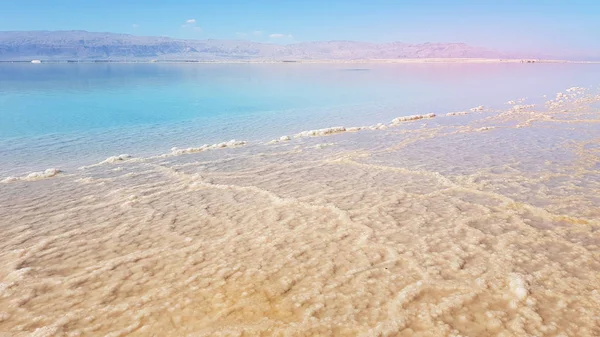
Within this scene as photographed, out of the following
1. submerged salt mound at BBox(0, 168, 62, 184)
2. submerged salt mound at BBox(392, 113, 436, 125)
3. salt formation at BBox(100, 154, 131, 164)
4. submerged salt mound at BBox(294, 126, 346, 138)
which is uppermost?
submerged salt mound at BBox(392, 113, 436, 125)

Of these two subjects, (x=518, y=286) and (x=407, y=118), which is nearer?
(x=518, y=286)

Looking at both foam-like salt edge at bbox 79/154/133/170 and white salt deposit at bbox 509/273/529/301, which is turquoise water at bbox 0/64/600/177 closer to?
foam-like salt edge at bbox 79/154/133/170

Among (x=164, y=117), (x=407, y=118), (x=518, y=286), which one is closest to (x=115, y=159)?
(x=164, y=117)

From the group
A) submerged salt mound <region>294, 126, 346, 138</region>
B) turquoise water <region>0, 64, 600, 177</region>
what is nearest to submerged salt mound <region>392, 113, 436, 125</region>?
turquoise water <region>0, 64, 600, 177</region>

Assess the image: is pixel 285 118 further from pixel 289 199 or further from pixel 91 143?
pixel 289 199

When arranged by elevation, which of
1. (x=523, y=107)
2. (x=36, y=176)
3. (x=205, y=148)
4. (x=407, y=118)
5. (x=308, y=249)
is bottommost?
(x=36, y=176)

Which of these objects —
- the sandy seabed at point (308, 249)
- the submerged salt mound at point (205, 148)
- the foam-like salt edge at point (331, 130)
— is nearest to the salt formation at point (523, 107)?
the foam-like salt edge at point (331, 130)

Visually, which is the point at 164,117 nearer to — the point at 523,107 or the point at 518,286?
the point at 523,107

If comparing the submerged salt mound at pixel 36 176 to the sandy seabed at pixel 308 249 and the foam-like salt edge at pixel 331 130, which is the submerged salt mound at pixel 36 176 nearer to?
the sandy seabed at pixel 308 249

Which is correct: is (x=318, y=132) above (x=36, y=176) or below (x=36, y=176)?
above
